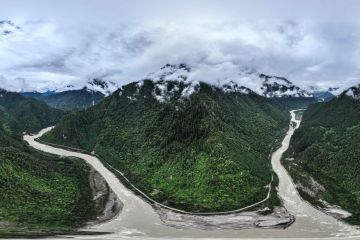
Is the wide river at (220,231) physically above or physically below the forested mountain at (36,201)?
below

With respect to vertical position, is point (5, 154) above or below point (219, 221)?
above

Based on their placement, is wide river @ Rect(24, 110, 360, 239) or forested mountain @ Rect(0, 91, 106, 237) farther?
forested mountain @ Rect(0, 91, 106, 237)

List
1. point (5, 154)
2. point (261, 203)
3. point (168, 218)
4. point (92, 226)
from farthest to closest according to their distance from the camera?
point (5, 154)
point (261, 203)
point (168, 218)
point (92, 226)

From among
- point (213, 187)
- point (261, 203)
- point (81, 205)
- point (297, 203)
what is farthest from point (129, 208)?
point (297, 203)

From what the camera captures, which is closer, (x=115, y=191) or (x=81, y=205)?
(x=81, y=205)

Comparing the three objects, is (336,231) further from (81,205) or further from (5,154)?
(5,154)

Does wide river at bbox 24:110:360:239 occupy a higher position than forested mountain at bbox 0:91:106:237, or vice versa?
forested mountain at bbox 0:91:106:237

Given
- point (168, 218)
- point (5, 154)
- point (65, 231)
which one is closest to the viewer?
point (65, 231)

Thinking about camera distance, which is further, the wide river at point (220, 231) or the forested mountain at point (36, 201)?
the forested mountain at point (36, 201)

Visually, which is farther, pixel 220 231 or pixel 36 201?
pixel 36 201

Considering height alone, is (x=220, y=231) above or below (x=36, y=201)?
below

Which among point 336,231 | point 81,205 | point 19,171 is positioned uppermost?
point 19,171
